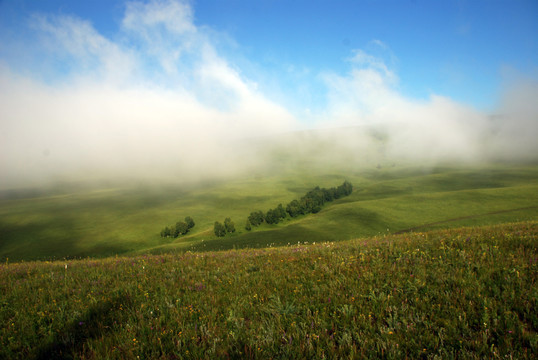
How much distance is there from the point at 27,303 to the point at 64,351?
3.29 metres

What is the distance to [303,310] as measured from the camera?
454 cm

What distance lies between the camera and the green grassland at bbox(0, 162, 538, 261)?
214 feet

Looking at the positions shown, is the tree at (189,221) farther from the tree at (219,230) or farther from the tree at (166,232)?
the tree at (219,230)

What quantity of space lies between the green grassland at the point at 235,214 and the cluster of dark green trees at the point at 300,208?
4.87 m

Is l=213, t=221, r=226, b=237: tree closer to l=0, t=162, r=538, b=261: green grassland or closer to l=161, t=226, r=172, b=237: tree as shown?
l=0, t=162, r=538, b=261: green grassland

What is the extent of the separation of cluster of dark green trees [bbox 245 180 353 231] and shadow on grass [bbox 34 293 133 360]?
318 feet

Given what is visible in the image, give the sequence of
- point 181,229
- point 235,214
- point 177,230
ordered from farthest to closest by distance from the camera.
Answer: point 235,214 → point 181,229 → point 177,230

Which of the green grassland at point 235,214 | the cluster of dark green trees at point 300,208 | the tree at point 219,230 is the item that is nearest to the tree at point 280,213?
the cluster of dark green trees at point 300,208

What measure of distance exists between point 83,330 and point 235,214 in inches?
4565

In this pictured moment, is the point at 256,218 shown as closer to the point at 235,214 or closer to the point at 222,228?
the point at 235,214

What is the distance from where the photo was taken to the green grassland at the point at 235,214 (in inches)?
2564

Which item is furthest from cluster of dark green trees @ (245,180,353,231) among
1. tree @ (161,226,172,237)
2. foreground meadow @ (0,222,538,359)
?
foreground meadow @ (0,222,538,359)

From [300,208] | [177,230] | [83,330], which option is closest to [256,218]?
[300,208]

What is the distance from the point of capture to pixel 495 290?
4465 mm
